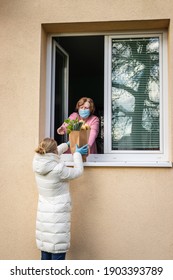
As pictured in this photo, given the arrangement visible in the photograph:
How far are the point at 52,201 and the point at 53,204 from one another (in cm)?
3

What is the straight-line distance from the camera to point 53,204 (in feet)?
12.0

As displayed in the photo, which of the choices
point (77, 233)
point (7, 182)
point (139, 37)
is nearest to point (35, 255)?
point (77, 233)

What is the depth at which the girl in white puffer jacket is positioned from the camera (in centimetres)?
364

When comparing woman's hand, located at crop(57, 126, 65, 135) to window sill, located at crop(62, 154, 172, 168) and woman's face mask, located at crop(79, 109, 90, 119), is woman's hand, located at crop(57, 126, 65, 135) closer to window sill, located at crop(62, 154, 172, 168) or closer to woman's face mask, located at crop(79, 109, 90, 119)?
woman's face mask, located at crop(79, 109, 90, 119)

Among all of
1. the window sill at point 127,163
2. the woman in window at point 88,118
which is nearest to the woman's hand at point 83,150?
the window sill at point 127,163

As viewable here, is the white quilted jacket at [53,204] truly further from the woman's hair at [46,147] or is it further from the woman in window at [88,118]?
the woman in window at [88,118]

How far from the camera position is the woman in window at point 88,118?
4492 mm

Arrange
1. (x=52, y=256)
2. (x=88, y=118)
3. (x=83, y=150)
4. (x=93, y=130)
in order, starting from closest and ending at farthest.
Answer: (x=52, y=256), (x=83, y=150), (x=93, y=130), (x=88, y=118)

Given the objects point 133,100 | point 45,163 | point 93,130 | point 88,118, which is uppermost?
point 133,100

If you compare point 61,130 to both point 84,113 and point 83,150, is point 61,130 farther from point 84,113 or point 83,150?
point 83,150

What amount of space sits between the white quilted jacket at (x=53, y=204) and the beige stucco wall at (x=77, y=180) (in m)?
0.60

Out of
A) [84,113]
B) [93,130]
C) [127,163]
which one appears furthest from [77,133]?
[127,163]

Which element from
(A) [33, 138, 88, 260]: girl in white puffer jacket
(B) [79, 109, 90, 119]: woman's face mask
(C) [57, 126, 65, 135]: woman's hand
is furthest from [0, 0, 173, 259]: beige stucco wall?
(A) [33, 138, 88, 260]: girl in white puffer jacket

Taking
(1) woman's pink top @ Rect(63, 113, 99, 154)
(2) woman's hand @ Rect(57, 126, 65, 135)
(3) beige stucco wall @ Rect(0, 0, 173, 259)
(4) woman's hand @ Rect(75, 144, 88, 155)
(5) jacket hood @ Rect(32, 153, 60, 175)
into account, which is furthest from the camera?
(2) woman's hand @ Rect(57, 126, 65, 135)
